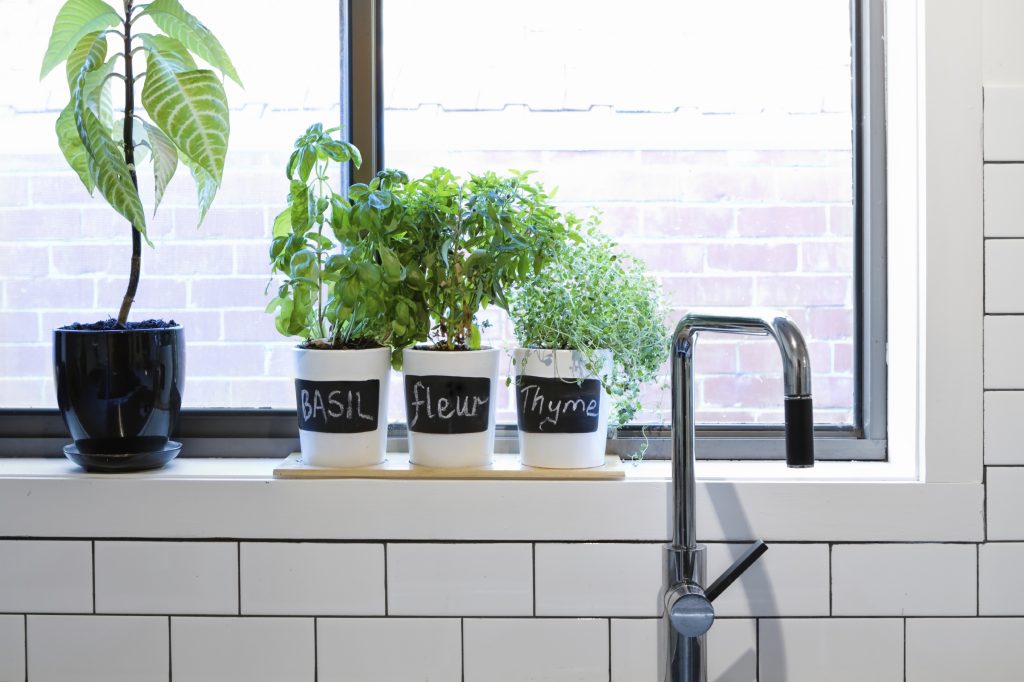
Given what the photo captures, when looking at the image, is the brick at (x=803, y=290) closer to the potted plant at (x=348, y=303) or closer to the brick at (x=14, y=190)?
the potted plant at (x=348, y=303)

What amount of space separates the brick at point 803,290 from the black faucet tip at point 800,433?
44 cm

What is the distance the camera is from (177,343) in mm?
1194

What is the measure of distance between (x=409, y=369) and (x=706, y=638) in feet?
1.62

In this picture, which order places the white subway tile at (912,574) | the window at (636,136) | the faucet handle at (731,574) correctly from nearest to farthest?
the faucet handle at (731,574) < the white subway tile at (912,574) < the window at (636,136)

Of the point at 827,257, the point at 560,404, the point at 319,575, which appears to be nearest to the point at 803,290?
the point at 827,257

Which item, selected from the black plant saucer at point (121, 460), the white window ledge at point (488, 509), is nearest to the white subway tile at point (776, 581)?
the white window ledge at point (488, 509)

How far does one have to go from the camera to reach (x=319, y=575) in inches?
45.3

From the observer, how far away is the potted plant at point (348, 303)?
113 centimetres

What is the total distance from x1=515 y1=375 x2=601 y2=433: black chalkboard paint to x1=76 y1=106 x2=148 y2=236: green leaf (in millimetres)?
533

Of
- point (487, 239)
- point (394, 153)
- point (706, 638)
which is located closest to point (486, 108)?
point (394, 153)

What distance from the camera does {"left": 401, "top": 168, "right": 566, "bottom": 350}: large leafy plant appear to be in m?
1.10

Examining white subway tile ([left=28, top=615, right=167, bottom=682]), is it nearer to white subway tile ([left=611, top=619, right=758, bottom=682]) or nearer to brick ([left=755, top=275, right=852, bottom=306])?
white subway tile ([left=611, top=619, right=758, bottom=682])

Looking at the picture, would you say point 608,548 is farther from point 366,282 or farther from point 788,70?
point 788,70

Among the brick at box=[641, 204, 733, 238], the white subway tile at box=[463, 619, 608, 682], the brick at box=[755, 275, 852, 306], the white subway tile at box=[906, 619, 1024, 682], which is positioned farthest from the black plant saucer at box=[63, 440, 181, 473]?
the white subway tile at box=[906, 619, 1024, 682]
